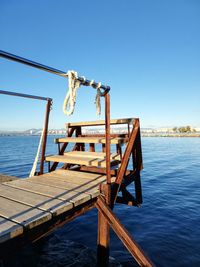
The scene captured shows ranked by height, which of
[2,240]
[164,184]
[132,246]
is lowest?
[164,184]

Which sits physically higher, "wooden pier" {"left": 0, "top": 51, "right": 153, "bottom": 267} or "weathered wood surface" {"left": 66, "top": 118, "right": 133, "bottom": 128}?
"weathered wood surface" {"left": 66, "top": 118, "right": 133, "bottom": 128}

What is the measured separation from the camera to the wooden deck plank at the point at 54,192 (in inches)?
131

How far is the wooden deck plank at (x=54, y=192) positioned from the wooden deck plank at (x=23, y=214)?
570 millimetres

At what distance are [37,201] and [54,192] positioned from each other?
50cm

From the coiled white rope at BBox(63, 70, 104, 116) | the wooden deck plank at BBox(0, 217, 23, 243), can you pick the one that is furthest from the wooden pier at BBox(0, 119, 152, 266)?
the coiled white rope at BBox(63, 70, 104, 116)

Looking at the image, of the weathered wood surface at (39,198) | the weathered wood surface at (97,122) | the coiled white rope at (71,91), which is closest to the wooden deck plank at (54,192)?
the weathered wood surface at (39,198)

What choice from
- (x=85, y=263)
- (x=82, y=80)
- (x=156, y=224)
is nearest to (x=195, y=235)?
(x=156, y=224)

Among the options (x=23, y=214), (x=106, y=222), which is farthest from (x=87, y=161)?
(x=23, y=214)

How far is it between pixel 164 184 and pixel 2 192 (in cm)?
1191

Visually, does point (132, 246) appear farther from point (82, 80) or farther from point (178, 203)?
point (178, 203)

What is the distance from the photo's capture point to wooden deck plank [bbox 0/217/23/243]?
2170 millimetres

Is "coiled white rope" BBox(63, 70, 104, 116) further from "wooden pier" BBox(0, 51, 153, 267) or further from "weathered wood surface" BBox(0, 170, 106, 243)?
"weathered wood surface" BBox(0, 170, 106, 243)

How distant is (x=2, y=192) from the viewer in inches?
146

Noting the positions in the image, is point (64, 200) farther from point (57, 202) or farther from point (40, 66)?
A: point (40, 66)
